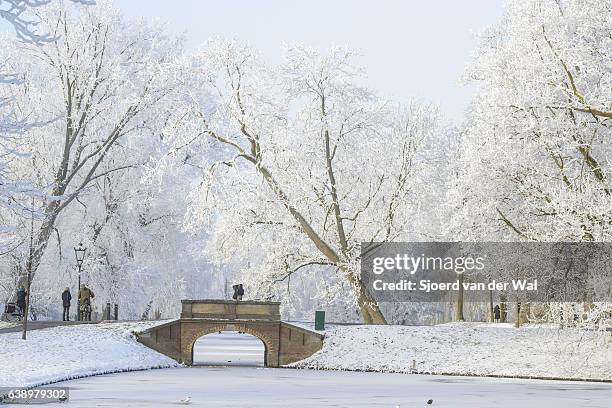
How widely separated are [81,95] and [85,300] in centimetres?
872

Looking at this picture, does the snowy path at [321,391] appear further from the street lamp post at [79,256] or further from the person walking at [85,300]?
the street lamp post at [79,256]

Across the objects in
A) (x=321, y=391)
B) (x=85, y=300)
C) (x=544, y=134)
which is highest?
(x=544, y=134)

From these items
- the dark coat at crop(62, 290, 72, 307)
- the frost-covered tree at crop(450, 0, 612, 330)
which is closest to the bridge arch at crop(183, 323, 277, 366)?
the dark coat at crop(62, 290, 72, 307)

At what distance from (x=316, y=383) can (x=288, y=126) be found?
39.8ft

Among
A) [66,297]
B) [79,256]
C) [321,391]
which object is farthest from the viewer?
[79,256]

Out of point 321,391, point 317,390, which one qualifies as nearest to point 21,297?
point 317,390

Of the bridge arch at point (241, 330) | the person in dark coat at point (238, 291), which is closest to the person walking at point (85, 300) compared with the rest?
the bridge arch at point (241, 330)

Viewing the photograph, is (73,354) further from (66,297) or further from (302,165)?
(302,165)

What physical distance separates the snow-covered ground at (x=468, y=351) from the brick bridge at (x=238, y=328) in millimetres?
1047

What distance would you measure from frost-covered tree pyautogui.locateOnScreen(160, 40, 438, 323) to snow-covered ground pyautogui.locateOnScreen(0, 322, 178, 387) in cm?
510

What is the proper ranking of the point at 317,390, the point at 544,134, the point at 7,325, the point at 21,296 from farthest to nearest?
the point at 21,296 < the point at 7,325 < the point at 544,134 < the point at 317,390

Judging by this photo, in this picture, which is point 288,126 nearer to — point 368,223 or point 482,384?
point 368,223

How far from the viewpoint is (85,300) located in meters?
46.5

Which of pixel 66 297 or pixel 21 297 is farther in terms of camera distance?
pixel 66 297
